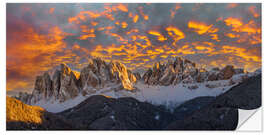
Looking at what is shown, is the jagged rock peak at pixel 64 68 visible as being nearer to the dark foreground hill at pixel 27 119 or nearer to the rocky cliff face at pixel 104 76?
the rocky cliff face at pixel 104 76

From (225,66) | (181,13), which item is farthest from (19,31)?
(225,66)

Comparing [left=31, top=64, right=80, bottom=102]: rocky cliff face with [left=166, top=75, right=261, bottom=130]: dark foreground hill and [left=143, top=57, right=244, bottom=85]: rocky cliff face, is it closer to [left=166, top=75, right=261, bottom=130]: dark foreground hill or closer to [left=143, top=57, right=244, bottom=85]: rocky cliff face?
[left=143, top=57, right=244, bottom=85]: rocky cliff face

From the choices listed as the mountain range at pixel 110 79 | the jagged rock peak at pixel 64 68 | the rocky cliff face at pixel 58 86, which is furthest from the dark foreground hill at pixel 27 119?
the jagged rock peak at pixel 64 68

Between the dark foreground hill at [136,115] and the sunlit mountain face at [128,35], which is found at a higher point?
the sunlit mountain face at [128,35]

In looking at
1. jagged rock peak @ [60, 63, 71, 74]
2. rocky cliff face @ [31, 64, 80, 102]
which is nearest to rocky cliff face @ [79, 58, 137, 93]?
rocky cliff face @ [31, 64, 80, 102]

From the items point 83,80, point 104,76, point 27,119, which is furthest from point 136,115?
point 27,119

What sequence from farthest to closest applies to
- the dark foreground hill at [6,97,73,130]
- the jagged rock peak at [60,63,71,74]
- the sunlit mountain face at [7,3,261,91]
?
1. the jagged rock peak at [60,63,71,74]
2. the sunlit mountain face at [7,3,261,91]
3. the dark foreground hill at [6,97,73,130]
